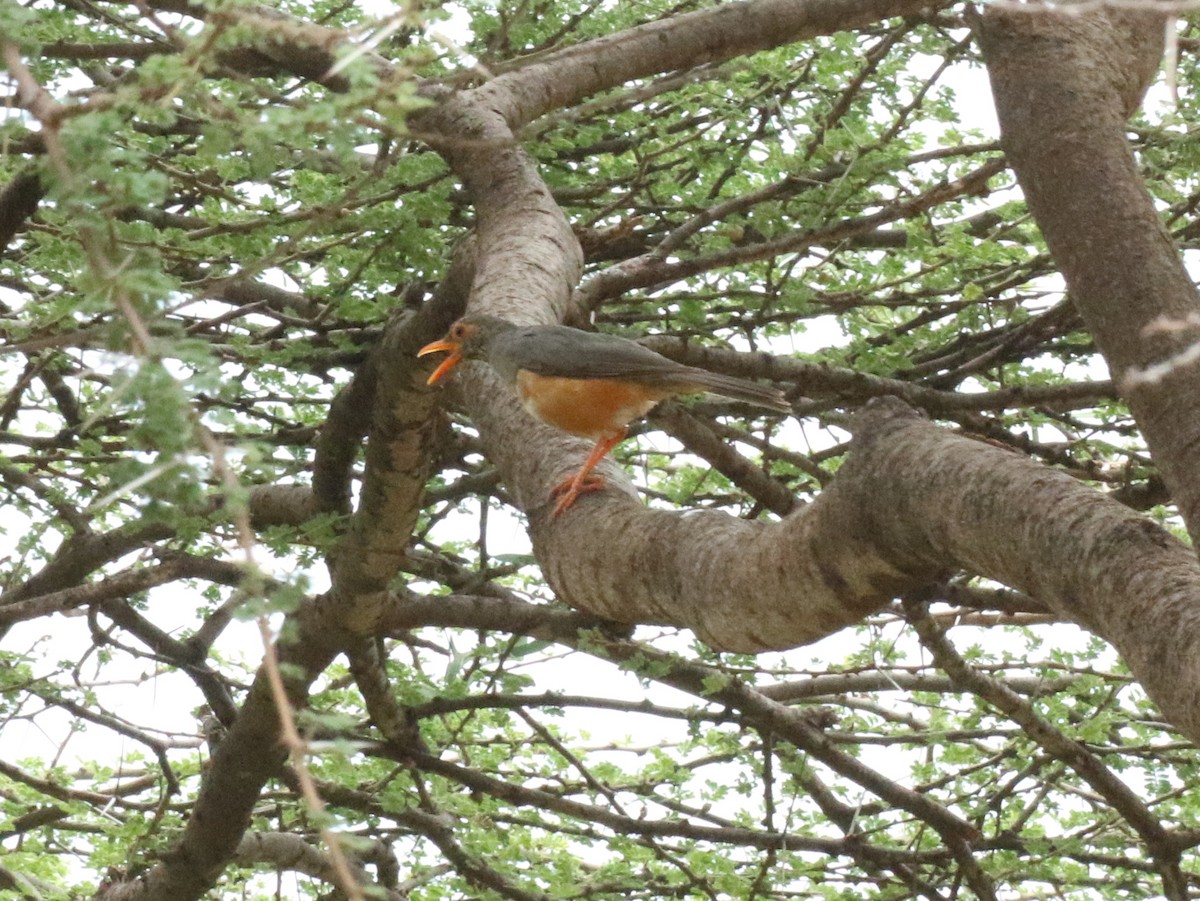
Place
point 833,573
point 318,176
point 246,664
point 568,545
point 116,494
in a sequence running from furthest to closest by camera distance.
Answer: point 246,664 → point 318,176 → point 568,545 → point 833,573 → point 116,494

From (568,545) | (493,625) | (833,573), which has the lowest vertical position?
(833,573)

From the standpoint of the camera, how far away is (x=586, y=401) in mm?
3998

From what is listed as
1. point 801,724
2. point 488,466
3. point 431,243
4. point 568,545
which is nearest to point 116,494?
point 568,545

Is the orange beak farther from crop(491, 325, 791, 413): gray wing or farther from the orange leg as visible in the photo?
the orange leg

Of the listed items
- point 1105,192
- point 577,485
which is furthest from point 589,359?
point 1105,192

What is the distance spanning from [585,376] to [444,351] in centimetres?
53

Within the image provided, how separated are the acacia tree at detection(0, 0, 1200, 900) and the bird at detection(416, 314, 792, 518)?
0.11 m

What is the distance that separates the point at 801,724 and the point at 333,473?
75.7 inches

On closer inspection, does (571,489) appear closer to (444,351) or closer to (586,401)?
(586,401)

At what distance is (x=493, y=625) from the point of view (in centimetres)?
486

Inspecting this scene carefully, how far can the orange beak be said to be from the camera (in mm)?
4094

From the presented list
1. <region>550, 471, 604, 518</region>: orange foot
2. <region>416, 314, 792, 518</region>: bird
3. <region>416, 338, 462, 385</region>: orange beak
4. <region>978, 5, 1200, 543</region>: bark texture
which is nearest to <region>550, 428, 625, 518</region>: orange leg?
<region>550, 471, 604, 518</region>: orange foot

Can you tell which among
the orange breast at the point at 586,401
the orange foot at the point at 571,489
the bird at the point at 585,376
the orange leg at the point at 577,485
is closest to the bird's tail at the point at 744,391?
the bird at the point at 585,376

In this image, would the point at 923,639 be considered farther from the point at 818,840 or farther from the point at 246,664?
the point at 246,664
